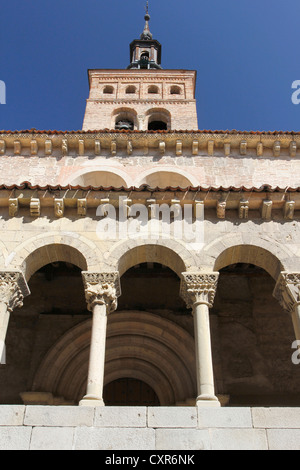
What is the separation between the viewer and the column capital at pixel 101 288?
7.50 m

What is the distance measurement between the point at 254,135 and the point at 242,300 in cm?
617

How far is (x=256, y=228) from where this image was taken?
8367 millimetres

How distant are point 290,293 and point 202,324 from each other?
1.64 metres

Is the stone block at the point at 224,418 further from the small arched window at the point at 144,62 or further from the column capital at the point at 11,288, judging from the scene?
the small arched window at the point at 144,62

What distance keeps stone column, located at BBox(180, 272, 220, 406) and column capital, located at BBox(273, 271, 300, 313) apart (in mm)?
1184

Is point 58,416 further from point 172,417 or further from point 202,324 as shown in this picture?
point 202,324

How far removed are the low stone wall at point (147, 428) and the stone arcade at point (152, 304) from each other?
0.01m

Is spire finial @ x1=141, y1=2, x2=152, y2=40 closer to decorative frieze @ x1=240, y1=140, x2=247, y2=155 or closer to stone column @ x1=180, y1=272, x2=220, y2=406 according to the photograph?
decorative frieze @ x1=240, y1=140, x2=247, y2=155

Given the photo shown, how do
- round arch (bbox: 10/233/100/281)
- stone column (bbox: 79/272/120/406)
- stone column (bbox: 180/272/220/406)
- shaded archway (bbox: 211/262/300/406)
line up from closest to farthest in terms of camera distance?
stone column (bbox: 180/272/220/406) → stone column (bbox: 79/272/120/406) → round arch (bbox: 10/233/100/281) → shaded archway (bbox: 211/262/300/406)

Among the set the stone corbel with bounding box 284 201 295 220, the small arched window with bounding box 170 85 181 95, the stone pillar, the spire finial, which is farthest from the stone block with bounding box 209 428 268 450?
the spire finial

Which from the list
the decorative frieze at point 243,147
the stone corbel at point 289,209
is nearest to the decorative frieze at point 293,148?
the decorative frieze at point 243,147

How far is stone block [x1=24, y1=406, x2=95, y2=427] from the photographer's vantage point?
596 cm

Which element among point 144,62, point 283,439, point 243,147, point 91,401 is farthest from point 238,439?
point 144,62

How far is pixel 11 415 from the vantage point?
603cm
